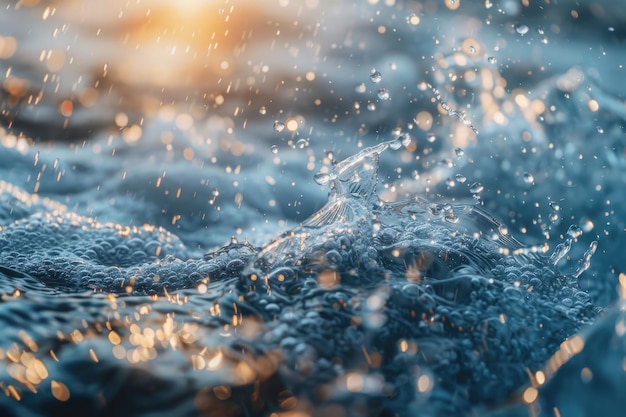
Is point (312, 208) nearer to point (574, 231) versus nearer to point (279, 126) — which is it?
point (279, 126)

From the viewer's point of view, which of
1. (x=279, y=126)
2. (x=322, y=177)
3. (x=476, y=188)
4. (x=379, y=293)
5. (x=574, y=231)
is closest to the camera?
(x=379, y=293)

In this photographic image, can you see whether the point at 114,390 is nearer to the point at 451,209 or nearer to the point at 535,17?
the point at 451,209

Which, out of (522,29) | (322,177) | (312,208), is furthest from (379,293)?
(522,29)

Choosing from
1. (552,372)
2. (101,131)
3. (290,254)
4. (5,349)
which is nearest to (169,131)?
(101,131)

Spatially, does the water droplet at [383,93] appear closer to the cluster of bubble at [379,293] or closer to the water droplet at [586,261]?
the cluster of bubble at [379,293]

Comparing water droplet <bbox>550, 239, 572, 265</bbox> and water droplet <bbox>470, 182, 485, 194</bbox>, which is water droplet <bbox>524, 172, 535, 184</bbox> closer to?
water droplet <bbox>470, 182, 485, 194</bbox>

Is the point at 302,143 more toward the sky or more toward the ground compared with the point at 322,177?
more toward the ground
